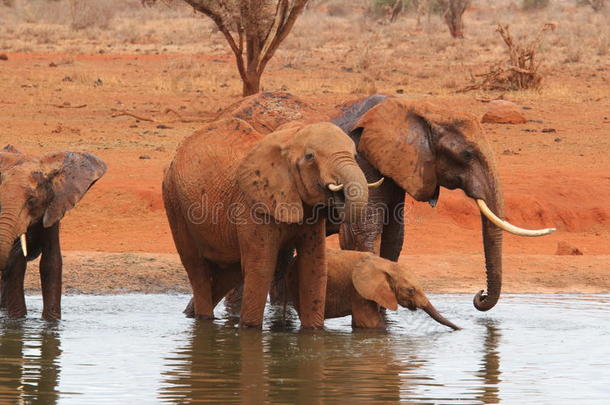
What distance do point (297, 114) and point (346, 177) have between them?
263 centimetres

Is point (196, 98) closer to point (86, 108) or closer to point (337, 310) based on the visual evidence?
point (86, 108)

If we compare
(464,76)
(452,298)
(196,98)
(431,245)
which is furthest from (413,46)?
(452,298)

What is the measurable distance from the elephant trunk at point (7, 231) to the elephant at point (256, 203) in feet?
4.20

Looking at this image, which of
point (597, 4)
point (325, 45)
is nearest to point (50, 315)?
point (325, 45)

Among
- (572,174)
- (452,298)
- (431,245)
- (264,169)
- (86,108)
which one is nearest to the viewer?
(264,169)

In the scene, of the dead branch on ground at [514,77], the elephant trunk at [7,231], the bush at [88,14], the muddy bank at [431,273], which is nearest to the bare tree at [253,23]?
the dead branch on ground at [514,77]

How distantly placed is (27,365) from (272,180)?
196 centimetres

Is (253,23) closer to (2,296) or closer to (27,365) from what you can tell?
(2,296)

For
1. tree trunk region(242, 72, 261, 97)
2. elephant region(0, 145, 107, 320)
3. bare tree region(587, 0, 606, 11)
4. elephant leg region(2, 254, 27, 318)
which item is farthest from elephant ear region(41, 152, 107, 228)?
bare tree region(587, 0, 606, 11)

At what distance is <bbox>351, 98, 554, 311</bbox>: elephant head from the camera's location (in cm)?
934

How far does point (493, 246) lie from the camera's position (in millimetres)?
9492

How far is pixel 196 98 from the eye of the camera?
2522cm

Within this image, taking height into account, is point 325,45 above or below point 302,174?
above

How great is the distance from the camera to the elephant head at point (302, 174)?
7699 mm
